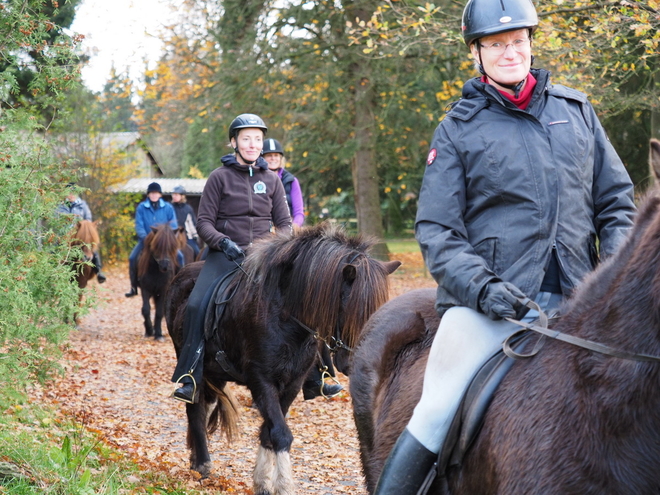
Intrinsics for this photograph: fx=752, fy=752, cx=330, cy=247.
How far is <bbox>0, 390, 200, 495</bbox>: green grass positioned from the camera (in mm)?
4305

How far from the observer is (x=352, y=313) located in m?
5.25

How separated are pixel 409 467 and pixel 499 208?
1.02 metres

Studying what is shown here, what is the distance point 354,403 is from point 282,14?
16482mm

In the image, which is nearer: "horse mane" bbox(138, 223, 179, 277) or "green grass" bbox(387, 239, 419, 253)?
"horse mane" bbox(138, 223, 179, 277)

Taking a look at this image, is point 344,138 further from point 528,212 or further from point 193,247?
point 528,212

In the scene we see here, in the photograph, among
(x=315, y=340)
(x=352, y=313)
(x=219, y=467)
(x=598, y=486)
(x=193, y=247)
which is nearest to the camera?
(x=598, y=486)

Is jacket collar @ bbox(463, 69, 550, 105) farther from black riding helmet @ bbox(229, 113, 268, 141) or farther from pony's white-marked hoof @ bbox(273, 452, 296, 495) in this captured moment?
black riding helmet @ bbox(229, 113, 268, 141)

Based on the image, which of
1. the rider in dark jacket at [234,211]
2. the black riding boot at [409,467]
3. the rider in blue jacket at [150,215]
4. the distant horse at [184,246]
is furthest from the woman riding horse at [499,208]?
the rider in blue jacket at [150,215]

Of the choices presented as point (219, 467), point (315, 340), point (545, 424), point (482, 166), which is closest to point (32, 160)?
point (315, 340)

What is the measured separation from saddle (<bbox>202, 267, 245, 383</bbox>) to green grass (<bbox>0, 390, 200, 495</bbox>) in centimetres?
96

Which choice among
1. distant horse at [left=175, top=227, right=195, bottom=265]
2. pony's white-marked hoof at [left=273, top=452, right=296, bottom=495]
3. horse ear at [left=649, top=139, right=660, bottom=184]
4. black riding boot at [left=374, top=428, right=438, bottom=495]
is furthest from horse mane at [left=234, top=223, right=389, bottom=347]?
distant horse at [left=175, top=227, right=195, bottom=265]

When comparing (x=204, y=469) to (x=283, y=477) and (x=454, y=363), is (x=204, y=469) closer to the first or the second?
(x=283, y=477)

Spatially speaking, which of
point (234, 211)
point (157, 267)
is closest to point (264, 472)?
point (234, 211)

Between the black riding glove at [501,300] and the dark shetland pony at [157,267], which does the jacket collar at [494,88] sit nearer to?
the black riding glove at [501,300]
